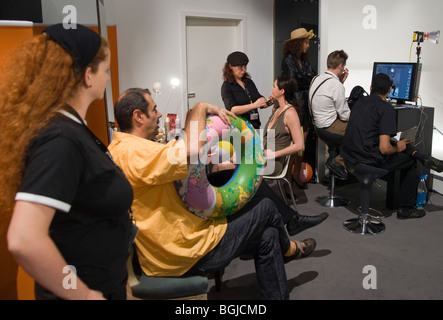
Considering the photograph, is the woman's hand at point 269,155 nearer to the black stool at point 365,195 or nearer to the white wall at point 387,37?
the black stool at point 365,195

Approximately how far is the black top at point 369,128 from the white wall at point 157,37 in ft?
7.21

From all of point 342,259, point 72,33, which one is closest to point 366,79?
point 342,259

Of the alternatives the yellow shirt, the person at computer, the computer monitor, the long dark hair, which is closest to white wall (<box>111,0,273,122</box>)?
the long dark hair

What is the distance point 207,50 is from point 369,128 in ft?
8.41

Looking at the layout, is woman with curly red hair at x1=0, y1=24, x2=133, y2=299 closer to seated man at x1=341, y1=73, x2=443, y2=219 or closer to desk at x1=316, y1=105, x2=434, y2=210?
seated man at x1=341, y1=73, x2=443, y2=219

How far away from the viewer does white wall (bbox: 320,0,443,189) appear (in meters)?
4.75

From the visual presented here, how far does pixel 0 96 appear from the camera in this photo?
1093 millimetres

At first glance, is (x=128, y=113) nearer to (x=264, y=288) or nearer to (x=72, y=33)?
(x=72, y=33)

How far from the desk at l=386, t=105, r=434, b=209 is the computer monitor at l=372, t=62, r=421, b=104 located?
0.19 meters

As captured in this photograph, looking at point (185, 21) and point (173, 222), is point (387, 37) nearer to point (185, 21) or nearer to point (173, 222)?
point (185, 21)

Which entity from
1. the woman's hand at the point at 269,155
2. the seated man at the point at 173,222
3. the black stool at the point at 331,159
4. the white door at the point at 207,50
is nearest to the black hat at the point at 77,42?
the seated man at the point at 173,222

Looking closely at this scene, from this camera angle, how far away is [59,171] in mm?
996

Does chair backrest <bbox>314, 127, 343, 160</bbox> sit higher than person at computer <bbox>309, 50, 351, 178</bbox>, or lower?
lower

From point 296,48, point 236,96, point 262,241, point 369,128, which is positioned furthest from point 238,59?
point 262,241
